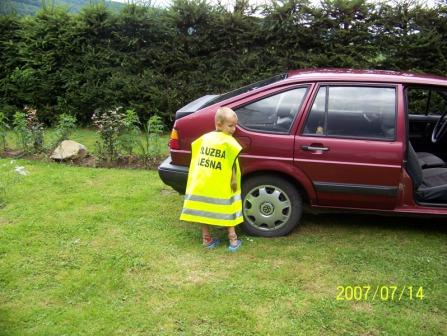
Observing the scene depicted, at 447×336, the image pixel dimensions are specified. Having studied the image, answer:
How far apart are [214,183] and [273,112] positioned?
3.15 ft

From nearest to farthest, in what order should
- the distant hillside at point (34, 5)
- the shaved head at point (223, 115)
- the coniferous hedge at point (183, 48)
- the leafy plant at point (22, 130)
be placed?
1. the shaved head at point (223, 115)
2. the leafy plant at point (22, 130)
3. the coniferous hedge at point (183, 48)
4. the distant hillside at point (34, 5)

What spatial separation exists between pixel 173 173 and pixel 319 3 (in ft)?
20.6

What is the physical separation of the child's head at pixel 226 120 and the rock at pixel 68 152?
4241 millimetres

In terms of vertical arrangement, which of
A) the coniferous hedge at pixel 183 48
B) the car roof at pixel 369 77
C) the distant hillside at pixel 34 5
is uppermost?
the distant hillside at pixel 34 5

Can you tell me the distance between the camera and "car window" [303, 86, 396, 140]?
4441 mm

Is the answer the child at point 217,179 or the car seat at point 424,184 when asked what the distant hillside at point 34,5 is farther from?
the car seat at point 424,184

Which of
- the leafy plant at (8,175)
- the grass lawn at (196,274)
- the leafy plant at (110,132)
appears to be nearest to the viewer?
the grass lawn at (196,274)

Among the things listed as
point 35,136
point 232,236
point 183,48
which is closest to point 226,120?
point 232,236

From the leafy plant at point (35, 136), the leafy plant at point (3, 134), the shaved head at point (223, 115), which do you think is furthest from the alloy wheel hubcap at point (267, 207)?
the leafy plant at point (3, 134)

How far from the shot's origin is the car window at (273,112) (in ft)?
14.9

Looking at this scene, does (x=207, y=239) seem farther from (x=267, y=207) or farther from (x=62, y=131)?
(x=62, y=131)
